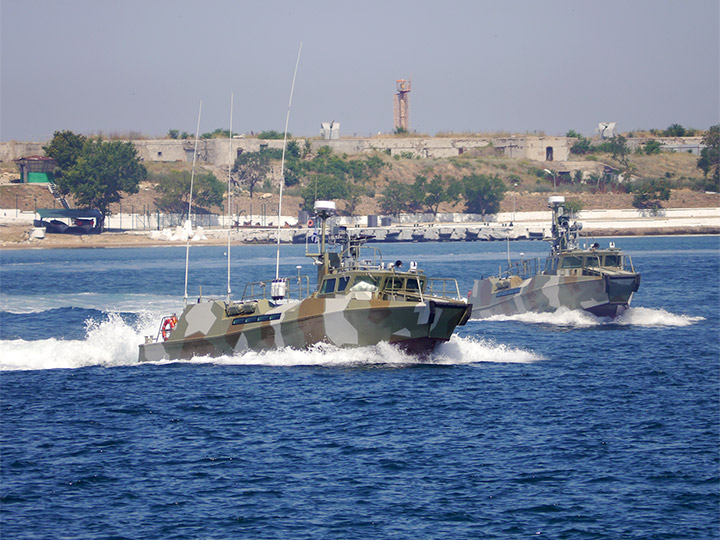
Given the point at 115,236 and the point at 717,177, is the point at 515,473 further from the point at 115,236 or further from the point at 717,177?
the point at 717,177

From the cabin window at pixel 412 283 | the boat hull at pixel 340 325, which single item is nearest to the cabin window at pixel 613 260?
the boat hull at pixel 340 325

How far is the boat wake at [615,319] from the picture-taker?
5166cm

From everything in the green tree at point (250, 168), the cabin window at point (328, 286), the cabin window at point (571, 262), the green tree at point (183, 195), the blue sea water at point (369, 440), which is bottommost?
the blue sea water at point (369, 440)

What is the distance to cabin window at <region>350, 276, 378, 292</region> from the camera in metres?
35.6

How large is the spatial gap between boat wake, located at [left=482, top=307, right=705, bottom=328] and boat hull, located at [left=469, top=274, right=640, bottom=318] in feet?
1.08

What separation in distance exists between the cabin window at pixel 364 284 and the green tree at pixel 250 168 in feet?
502

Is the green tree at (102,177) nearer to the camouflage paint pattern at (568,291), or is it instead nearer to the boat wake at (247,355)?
the camouflage paint pattern at (568,291)

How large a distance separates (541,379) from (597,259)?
19.6 m

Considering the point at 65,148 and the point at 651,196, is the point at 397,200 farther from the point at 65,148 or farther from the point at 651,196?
the point at 65,148

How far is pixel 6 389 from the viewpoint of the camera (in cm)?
3494

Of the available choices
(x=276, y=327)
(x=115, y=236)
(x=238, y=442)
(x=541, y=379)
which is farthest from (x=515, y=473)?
(x=115, y=236)

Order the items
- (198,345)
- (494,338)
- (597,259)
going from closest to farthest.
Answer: (198,345)
(494,338)
(597,259)

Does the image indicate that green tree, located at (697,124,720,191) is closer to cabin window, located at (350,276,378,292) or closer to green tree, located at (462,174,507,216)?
green tree, located at (462,174,507,216)

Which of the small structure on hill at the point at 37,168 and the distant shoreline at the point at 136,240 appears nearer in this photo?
the distant shoreline at the point at 136,240
